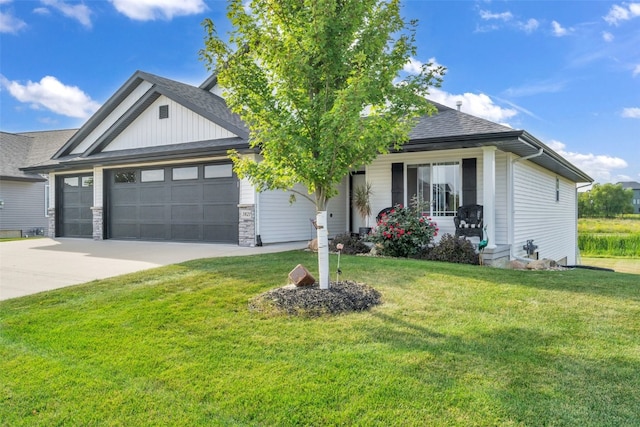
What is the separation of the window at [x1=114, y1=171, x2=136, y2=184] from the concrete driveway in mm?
2822

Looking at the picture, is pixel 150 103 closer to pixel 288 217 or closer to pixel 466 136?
pixel 288 217

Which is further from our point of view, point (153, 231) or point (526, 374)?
point (153, 231)

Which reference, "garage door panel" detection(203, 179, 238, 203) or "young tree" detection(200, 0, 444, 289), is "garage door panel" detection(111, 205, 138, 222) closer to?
"garage door panel" detection(203, 179, 238, 203)

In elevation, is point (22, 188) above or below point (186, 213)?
above

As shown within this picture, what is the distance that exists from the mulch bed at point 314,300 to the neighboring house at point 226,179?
4714mm

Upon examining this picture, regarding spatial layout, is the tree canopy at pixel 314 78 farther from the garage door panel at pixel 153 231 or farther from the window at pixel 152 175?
the garage door panel at pixel 153 231

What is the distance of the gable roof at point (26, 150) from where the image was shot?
1916 centimetres

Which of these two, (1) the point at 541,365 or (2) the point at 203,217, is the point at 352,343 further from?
(2) the point at 203,217

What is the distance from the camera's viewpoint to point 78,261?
861 centimetres

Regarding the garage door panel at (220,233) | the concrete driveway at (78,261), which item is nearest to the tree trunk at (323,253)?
the concrete driveway at (78,261)

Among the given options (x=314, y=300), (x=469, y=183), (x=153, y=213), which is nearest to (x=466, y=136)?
(x=469, y=183)

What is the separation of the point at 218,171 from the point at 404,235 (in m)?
5.82

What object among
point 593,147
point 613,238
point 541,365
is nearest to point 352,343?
point 541,365

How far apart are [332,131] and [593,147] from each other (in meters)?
18.9
